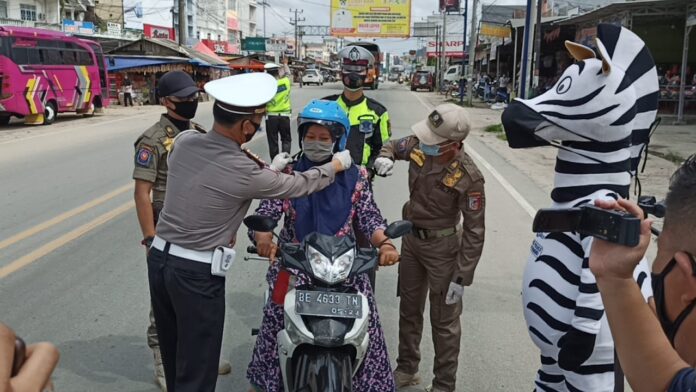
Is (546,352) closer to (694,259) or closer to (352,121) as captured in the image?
(694,259)

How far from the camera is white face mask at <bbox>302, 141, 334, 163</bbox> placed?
3.20 meters

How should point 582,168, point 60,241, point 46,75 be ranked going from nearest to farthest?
point 582,168 → point 60,241 → point 46,75

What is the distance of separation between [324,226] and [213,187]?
0.66 m

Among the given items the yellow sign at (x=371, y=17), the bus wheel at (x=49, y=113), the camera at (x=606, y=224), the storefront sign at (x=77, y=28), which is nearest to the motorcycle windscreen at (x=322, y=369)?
the camera at (x=606, y=224)

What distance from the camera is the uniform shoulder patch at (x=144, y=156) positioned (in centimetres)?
361

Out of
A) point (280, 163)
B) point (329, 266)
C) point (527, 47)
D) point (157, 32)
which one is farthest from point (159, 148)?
point (157, 32)

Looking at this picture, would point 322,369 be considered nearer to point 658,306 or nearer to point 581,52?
point 658,306

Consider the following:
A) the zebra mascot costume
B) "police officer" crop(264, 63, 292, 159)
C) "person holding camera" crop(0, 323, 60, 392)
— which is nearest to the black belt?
the zebra mascot costume

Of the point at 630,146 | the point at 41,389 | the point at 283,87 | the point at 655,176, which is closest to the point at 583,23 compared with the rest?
the point at 655,176

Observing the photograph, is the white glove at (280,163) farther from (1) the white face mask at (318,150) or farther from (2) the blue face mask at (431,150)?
(2) the blue face mask at (431,150)

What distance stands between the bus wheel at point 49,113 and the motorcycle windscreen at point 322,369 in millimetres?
20113

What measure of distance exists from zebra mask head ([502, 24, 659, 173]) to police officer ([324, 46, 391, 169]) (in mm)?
2248

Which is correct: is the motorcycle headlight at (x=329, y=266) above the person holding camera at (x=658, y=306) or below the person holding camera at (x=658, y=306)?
below

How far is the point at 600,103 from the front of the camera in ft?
8.14
